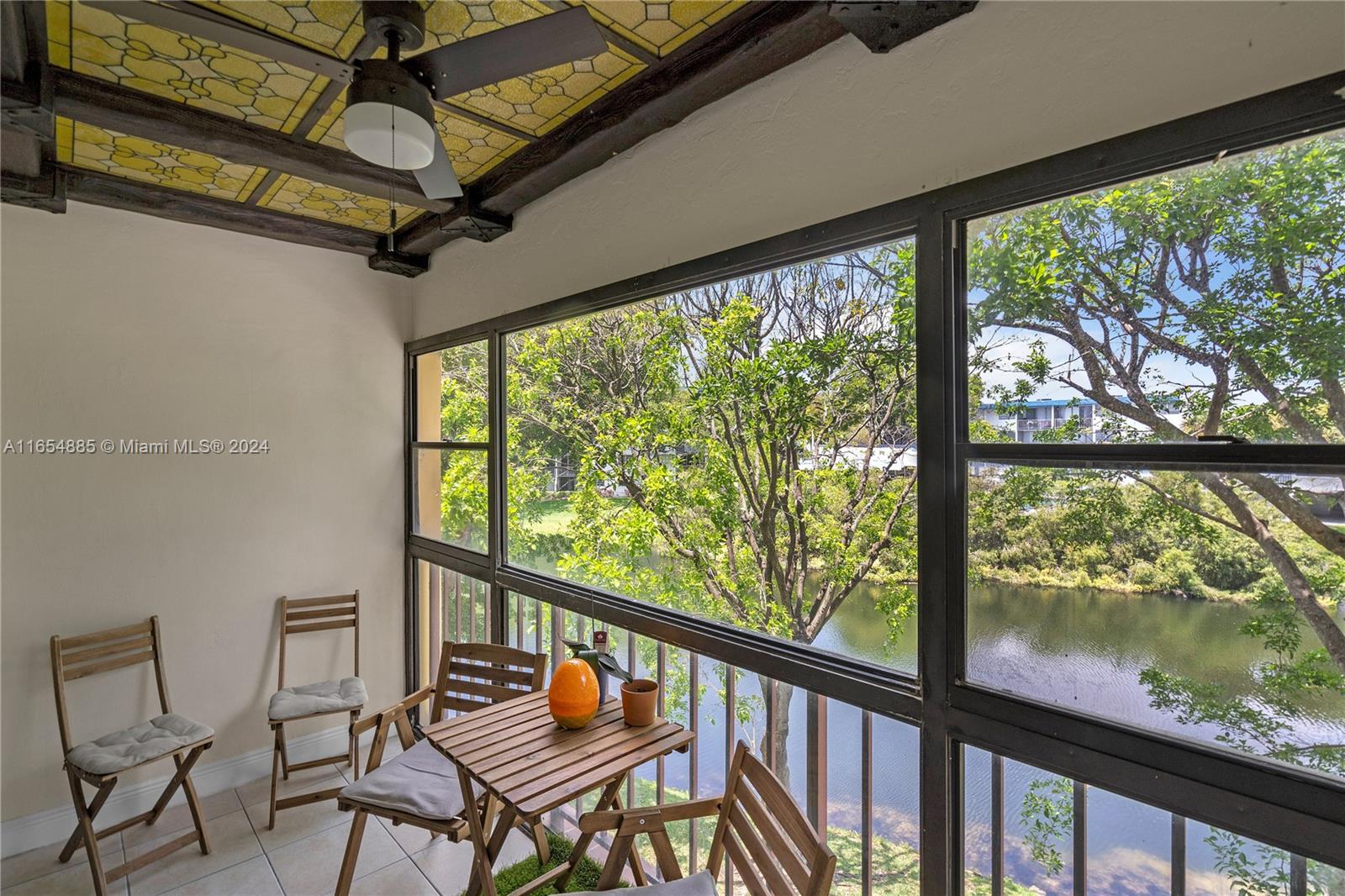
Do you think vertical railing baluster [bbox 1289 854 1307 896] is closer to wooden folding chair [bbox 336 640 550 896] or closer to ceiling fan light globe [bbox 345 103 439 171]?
wooden folding chair [bbox 336 640 550 896]

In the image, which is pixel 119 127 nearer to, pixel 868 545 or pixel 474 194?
pixel 474 194

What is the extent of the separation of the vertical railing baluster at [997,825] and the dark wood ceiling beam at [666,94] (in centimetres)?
187

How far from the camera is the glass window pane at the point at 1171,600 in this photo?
43.5 inches

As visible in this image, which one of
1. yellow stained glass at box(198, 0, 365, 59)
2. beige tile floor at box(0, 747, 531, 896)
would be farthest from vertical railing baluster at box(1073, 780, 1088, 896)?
yellow stained glass at box(198, 0, 365, 59)

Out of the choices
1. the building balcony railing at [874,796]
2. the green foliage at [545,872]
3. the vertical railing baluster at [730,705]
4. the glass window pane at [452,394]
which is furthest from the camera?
the glass window pane at [452,394]

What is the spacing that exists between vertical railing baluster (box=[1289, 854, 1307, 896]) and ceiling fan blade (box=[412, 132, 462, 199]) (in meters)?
2.45

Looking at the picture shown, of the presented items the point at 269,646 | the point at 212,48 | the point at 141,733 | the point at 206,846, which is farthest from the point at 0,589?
the point at 212,48

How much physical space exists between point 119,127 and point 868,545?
10.2ft

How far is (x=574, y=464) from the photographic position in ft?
12.6

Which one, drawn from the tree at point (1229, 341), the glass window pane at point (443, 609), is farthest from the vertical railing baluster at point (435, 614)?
the tree at point (1229, 341)

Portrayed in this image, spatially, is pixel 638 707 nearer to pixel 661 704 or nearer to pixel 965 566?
pixel 661 704

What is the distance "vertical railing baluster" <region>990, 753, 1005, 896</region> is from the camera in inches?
59.6

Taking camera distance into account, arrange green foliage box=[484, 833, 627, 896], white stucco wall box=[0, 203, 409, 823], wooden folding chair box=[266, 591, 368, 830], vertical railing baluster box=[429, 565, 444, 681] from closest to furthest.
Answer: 1. green foliage box=[484, 833, 627, 896]
2. white stucco wall box=[0, 203, 409, 823]
3. wooden folding chair box=[266, 591, 368, 830]
4. vertical railing baluster box=[429, 565, 444, 681]

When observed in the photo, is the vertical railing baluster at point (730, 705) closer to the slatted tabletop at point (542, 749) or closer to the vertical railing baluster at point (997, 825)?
the slatted tabletop at point (542, 749)
